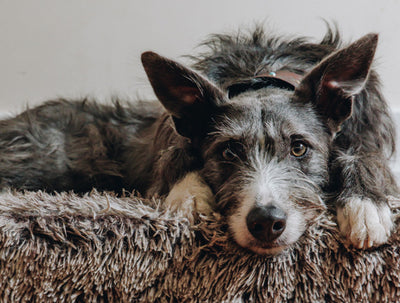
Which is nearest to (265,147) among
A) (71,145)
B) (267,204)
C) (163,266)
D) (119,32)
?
(267,204)

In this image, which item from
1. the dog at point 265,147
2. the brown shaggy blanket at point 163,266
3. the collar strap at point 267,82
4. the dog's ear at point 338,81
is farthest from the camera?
the collar strap at point 267,82

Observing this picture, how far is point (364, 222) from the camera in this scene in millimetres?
1650

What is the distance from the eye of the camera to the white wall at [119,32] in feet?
11.5

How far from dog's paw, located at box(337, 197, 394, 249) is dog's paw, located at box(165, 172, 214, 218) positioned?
545 mm

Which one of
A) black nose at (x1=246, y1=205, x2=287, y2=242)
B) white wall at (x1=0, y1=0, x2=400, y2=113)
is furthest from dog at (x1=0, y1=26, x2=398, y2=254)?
white wall at (x1=0, y1=0, x2=400, y2=113)

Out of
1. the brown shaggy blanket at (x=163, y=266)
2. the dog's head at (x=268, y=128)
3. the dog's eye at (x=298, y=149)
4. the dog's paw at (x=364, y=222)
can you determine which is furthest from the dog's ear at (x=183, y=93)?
the dog's paw at (x=364, y=222)

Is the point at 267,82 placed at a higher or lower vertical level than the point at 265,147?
higher

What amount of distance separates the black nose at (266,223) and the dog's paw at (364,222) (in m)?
0.25

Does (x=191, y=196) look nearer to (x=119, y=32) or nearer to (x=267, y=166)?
(x=267, y=166)

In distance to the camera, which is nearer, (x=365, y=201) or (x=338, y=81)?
(x=365, y=201)

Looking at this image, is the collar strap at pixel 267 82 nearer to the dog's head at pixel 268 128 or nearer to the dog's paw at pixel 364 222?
the dog's head at pixel 268 128

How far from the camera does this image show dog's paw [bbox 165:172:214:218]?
1.91 metres

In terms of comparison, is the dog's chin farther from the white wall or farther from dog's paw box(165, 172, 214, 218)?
the white wall

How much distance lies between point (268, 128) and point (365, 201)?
50 cm
